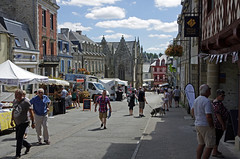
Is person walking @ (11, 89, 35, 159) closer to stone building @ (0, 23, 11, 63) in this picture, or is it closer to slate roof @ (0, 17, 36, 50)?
stone building @ (0, 23, 11, 63)

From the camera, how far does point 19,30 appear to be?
27.9 metres

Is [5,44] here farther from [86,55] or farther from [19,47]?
[86,55]

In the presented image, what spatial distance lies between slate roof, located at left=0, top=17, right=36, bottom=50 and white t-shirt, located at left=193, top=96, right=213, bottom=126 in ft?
70.4

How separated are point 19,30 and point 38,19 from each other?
3115mm

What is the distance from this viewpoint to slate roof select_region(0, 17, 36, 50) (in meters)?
25.3

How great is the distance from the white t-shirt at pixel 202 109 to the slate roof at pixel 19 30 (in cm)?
2145

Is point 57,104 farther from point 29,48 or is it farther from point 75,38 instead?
point 75,38

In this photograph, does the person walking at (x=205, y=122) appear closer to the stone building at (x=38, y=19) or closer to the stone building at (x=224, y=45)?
the stone building at (x=224, y=45)

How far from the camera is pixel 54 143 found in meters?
9.84

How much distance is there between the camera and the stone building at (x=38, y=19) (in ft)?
98.7

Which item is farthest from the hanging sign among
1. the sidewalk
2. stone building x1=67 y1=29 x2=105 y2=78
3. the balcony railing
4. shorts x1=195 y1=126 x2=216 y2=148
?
stone building x1=67 y1=29 x2=105 y2=78

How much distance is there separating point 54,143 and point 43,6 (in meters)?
24.3

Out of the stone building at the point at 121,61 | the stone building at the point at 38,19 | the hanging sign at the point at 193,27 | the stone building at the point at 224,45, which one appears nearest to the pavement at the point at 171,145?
the stone building at the point at 224,45

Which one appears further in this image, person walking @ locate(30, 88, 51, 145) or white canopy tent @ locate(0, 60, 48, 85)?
white canopy tent @ locate(0, 60, 48, 85)
